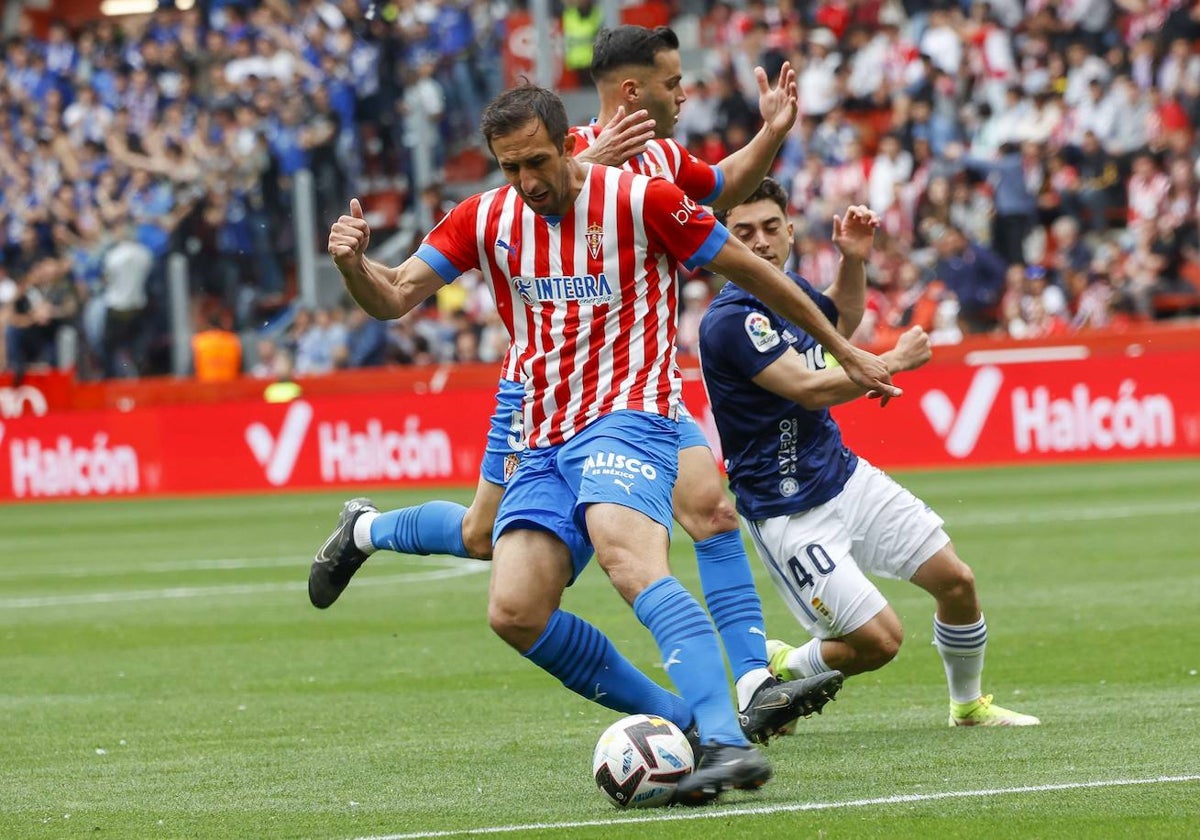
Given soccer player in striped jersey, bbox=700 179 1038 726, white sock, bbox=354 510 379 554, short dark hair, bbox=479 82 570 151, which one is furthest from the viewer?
white sock, bbox=354 510 379 554

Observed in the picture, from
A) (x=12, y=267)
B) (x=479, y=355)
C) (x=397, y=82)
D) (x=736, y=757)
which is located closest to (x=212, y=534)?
(x=479, y=355)

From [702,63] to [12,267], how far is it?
33.3 ft

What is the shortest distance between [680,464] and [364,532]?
4.04 feet

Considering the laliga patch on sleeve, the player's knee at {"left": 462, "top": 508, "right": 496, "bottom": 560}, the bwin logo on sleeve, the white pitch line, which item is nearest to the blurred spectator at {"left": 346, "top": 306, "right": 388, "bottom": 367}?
the bwin logo on sleeve

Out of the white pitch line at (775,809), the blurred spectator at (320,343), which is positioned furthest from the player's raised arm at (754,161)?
the blurred spectator at (320,343)

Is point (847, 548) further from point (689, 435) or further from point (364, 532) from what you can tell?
point (364, 532)

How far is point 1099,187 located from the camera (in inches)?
852

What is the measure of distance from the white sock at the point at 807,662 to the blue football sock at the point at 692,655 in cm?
152

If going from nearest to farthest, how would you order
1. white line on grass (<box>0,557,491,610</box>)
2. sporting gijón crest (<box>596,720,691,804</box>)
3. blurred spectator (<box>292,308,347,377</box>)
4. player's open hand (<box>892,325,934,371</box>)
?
sporting gijón crest (<box>596,720,691,804</box>) < player's open hand (<box>892,325,934,371</box>) < white line on grass (<box>0,557,491,610</box>) < blurred spectator (<box>292,308,347,377</box>)

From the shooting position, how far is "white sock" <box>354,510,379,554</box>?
7734mm

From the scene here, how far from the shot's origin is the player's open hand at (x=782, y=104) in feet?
24.6

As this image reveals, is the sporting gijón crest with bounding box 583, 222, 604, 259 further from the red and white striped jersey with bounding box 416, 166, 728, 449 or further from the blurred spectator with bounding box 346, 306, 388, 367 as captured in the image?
the blurred spectator with bounding box 346, 306, 388, 367

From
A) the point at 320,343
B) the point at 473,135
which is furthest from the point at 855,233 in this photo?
the point at 473,135

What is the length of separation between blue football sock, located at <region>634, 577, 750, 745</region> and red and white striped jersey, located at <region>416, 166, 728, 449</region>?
2.17 feet
